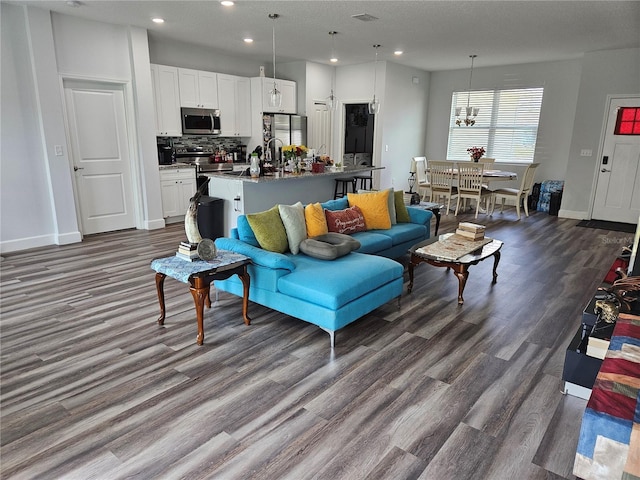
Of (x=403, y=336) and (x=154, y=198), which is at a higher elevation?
(x=154, y=198)

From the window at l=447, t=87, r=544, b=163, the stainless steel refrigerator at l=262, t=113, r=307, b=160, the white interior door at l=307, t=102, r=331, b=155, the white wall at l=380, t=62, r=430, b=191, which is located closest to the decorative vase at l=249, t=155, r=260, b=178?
the stainless steel refrigerator at l=262, t=113, r=307, b=160

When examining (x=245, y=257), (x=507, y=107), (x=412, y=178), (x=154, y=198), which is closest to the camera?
(x=245, y=257)

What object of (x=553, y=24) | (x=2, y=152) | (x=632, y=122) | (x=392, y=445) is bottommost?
(x=392, y=445)

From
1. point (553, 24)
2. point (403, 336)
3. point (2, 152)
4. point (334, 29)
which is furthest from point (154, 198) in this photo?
point (553, 24)

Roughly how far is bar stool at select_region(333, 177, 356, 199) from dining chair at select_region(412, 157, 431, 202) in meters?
1.88

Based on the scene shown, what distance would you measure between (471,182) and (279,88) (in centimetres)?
400

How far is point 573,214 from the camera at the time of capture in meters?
7.60

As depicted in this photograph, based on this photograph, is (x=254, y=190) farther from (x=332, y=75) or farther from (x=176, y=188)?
(x=332, y=75)

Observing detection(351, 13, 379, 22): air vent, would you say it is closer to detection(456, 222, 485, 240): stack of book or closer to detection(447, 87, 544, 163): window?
detection(456, 222, 485, 240): stack of book

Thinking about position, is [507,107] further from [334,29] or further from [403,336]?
[403,336]

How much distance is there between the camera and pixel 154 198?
6348mm

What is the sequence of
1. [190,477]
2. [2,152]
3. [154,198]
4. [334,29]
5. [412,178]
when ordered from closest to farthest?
[190,477] < [2,152] < [334,29] < [154,198] < [412,178]

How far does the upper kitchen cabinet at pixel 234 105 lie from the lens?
746cm

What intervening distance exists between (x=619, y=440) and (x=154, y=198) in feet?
20.3
